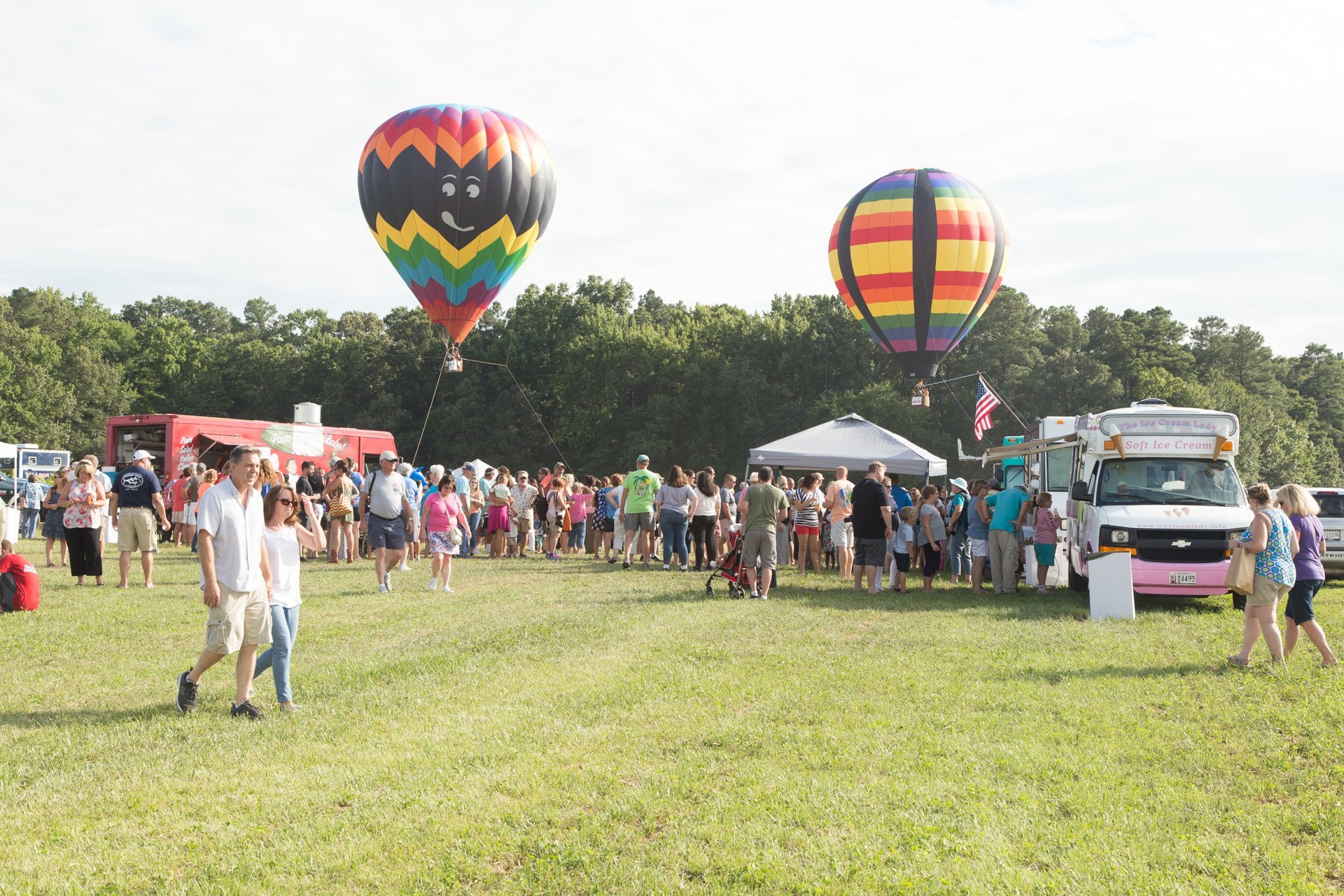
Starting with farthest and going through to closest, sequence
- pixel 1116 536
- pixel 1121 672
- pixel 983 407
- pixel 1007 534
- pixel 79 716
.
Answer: pixel 983 407 → pixel 1007 534 → pixel 1116 536 → pixel 1121 672 → pixel 79 716

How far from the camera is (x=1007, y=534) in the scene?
14.7 m

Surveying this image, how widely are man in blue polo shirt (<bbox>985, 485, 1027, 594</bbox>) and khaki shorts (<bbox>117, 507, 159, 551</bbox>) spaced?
10.9m

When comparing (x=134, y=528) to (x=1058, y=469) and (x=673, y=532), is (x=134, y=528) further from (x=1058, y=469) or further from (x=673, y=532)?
(x=1058, y=469)

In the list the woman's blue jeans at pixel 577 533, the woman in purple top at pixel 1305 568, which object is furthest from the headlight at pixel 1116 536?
the woman's blue jeans at pixel 577 533

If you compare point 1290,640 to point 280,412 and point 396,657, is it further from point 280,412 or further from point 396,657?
point 280,412

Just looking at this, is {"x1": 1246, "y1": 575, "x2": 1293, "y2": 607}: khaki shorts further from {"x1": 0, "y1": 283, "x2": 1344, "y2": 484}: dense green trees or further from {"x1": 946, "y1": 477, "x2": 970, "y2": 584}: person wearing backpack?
{"x1": 0, "y1": 283, "x2": 1344, "y2": 484}: dense green trees

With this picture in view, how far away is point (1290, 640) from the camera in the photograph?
929 cm

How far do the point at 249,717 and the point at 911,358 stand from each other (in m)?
25.0

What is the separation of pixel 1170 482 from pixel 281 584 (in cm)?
1122

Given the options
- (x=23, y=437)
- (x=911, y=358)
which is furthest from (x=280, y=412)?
(x=911, y=358)

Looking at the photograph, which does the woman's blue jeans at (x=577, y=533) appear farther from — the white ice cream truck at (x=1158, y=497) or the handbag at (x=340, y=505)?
the white ice cream truck at (x=1158, y=497)

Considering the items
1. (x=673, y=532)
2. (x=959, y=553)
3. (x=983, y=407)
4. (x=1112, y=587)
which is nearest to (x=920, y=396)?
(x=983, y=407)

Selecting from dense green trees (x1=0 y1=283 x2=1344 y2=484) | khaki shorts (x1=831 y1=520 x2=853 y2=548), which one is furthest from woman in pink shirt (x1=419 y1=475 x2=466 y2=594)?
dense green trees (x1=0 y1=283 x2=1344 y2=484)

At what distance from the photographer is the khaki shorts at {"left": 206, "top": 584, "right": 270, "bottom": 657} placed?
267 inches
